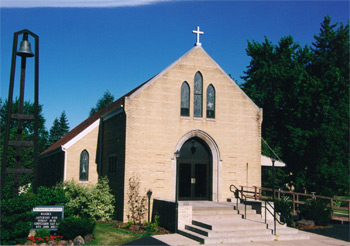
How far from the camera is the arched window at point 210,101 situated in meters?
21.3

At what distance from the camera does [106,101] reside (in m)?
79.6

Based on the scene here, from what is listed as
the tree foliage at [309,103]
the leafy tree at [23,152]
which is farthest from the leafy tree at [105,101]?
the tree foliage at [309,103]

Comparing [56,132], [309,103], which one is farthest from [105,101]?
[309,103]

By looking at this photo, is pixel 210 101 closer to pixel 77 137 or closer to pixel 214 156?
pixel 214 156

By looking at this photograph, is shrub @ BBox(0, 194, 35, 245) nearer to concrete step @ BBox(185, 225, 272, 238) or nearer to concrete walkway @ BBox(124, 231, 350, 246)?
concrete walkway @ BBox(124, 231, 350, 246)

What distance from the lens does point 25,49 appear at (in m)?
16.8

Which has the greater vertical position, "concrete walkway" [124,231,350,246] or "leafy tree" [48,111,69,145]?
"leafy tree" [48,111,69,145]

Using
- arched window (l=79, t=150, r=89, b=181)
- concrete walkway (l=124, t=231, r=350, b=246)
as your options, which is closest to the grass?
concrete walkway (l=124, t=231, r=350, b=246)

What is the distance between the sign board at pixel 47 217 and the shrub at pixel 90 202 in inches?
150

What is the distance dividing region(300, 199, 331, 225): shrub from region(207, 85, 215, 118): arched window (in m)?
7.15

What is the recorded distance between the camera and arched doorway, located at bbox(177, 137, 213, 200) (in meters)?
20.8

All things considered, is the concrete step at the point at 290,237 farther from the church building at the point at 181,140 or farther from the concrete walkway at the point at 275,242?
the church building at the point at 181,140

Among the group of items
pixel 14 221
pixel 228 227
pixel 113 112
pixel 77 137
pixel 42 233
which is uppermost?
pixel 113 112

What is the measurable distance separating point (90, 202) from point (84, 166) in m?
4.52
